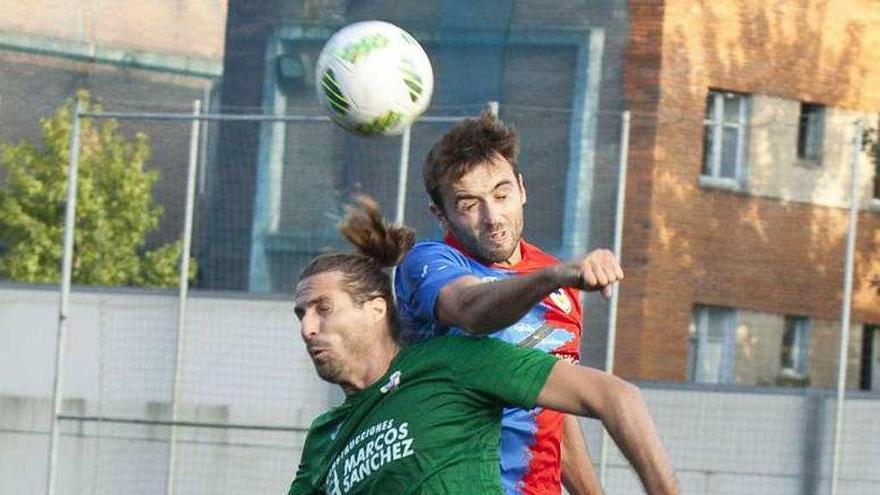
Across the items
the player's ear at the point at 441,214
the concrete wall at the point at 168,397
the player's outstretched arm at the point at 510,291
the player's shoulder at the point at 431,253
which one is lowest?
the concrete wall at the point at 168,397

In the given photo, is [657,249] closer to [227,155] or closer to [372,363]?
[227,155]

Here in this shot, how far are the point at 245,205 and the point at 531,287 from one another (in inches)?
345

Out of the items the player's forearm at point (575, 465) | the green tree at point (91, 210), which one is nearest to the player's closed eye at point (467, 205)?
the player's forearm at point (575, 465)

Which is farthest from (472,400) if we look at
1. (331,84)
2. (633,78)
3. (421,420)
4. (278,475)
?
(633,78)

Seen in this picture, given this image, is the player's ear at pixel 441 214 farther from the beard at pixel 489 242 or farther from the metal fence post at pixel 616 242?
the metal fence post at pixel 616 242

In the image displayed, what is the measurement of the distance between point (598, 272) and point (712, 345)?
10.4 meters

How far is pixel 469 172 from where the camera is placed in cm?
487

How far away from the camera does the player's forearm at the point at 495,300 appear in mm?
4207

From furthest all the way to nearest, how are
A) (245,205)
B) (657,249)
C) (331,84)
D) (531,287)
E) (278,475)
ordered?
(657,249) < (245,205) < (278,475) < (331,84) < (531,287)

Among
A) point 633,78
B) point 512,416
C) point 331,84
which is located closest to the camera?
point 512,416

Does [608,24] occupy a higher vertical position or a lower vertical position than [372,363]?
higher

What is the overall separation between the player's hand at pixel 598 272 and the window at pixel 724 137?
27.3ft

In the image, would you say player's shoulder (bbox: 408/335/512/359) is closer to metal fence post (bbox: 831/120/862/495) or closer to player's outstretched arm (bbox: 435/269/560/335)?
player's outstretched arm (bbox: 435/269/560/335)

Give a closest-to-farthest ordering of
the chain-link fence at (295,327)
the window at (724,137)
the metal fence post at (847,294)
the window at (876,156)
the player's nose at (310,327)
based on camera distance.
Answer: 1. the player's nose at (310,327)
2. the metal fence post at (847,294)
3. the chain-link fence at (295,327)
4. the window at (876,156)
5. the window at (724,137)
